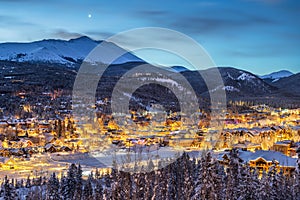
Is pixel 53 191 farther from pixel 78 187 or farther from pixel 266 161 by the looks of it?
pixel 266 161

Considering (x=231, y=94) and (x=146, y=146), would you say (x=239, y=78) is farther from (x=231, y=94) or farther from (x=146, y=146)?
(x=146, y=146)

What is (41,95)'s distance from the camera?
6581cm

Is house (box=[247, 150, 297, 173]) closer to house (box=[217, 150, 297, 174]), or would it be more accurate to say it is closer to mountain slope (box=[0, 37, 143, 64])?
house (box=[217, 150, 297, 174])

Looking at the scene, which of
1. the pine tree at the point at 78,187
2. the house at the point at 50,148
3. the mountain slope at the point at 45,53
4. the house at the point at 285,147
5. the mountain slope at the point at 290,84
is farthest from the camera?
the mountain slope at the point at 290,84

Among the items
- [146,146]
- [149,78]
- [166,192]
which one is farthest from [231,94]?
[166,192]

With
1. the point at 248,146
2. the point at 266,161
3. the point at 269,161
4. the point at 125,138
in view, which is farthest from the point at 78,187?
the point at 125,138

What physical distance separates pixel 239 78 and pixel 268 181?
135 metres

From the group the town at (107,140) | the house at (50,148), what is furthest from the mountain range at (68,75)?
the house at (50,148)

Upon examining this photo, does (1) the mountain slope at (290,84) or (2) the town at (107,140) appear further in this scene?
(1) the mountain slope at (290,84)

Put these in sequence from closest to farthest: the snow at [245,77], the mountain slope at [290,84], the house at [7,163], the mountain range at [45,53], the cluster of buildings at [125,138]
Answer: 1. the house at [7,163]
2. the cluster of buildings at [125,138]
3. the snow at [245,77]
4. the mountain range at [45,53]
5. the mountain slope at [290,84]

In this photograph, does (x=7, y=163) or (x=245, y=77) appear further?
(x=245, y=77)

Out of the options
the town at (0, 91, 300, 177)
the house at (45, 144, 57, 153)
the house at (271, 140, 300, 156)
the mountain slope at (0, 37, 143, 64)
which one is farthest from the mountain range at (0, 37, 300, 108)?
the house at (271, 140, 300, 156)

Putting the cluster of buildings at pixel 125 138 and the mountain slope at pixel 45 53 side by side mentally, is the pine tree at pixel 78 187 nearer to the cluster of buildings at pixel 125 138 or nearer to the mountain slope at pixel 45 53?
the cluster of buildings at pixel 125 138

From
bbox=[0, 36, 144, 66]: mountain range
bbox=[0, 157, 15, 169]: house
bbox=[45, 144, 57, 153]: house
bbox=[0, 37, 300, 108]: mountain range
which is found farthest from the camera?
bbox=[0, 36, 144, 66]: mountain range
